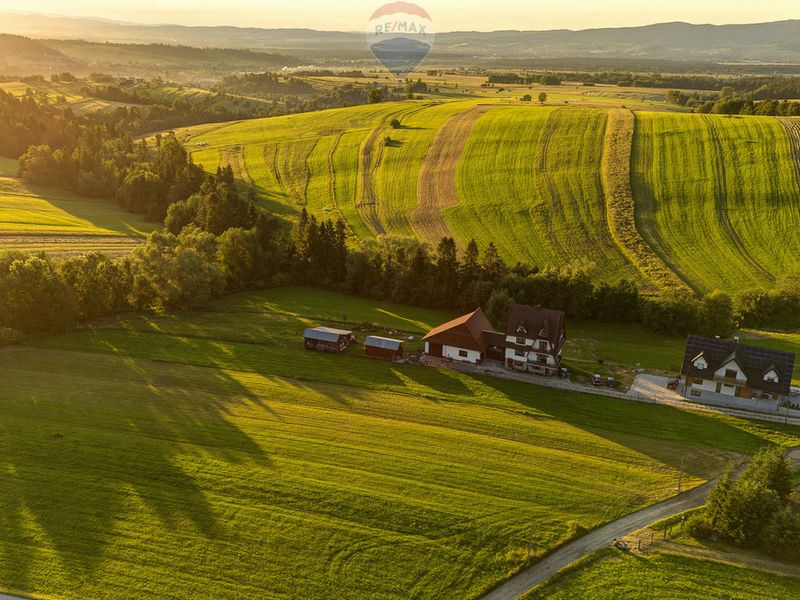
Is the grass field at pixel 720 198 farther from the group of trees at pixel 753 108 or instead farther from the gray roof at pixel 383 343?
the gray roof at pixel 383 343

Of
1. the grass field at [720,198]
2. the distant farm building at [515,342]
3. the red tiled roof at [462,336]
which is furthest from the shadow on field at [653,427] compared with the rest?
the grass field at [720,198]

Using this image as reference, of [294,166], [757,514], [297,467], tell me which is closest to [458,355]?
[297,467]

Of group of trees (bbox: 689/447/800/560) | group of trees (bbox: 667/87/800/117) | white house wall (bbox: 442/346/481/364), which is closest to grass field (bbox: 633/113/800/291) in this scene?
group of trees (bbox: 667/87/800/117)

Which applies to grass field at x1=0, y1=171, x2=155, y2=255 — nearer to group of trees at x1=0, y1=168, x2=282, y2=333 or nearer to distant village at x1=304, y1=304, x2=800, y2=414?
group of trees at x1=0, y1=168, x2=282, y2=333

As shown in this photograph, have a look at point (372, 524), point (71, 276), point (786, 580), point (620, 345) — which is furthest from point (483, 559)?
point (71, 276)

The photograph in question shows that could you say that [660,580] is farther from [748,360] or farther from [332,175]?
[332,175]
